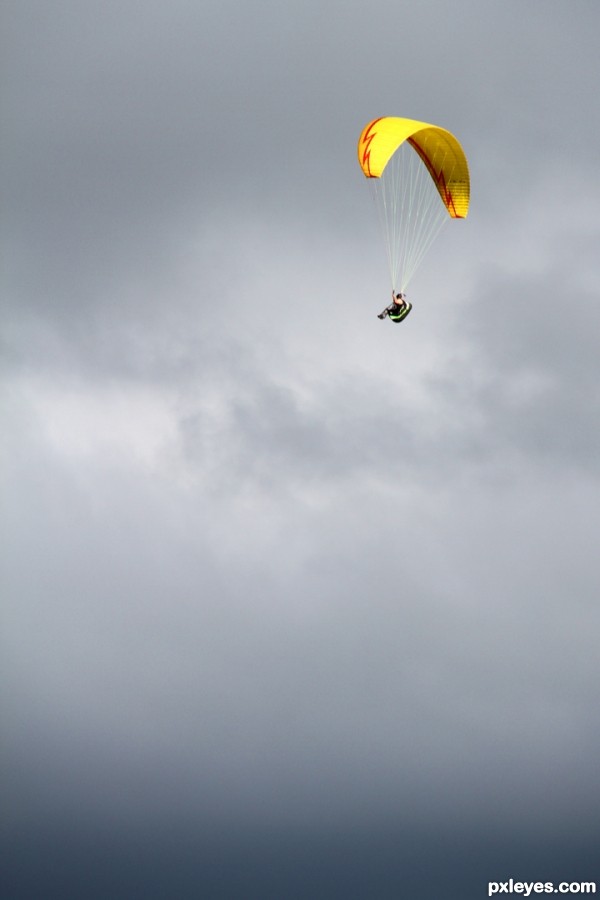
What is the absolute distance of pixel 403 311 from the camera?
9212 centimetres

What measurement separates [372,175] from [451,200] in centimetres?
1003

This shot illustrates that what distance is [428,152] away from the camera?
9719 cm

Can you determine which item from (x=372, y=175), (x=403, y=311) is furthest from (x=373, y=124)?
(x=403, y=311)

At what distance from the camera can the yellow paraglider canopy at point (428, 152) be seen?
89125 millimetres

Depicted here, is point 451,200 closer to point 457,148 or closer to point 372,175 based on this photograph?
point 457,148

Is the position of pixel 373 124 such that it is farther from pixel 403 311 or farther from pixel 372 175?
pixel 403 311

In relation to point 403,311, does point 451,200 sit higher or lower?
higher

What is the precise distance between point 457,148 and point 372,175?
334 inches

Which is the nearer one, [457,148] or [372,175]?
[372,175]

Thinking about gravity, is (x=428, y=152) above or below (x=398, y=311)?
above

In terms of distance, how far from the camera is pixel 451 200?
97.2 m

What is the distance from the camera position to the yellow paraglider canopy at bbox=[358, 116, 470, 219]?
89.1m

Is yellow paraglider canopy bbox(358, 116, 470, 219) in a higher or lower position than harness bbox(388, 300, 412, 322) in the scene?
higher

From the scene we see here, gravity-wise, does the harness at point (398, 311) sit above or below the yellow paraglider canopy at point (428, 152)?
below
